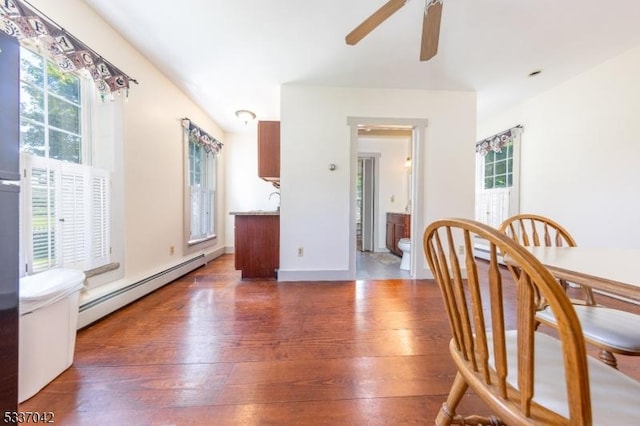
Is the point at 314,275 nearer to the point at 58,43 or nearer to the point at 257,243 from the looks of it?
the point at 257,243

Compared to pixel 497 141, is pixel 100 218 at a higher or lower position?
lower

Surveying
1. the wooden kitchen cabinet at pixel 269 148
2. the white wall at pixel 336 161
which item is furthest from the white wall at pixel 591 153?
the wooden kitchen cabinet at pixel 269 148

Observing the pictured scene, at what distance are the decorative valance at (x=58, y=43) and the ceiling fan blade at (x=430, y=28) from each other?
2.31 meters

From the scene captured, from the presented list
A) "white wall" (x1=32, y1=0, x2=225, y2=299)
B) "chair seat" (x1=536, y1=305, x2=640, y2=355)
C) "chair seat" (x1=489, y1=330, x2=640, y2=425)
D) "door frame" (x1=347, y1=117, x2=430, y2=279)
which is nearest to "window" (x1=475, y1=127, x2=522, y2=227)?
"door frame" (x1=347, y1=117, x2=430, y2=279)

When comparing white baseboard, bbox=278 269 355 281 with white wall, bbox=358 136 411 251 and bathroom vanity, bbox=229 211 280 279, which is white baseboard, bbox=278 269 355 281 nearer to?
bathroom vanity, bbox=229 211 280 279

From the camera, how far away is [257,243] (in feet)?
10.5

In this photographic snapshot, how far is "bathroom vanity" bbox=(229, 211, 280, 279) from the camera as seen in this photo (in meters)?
3.19

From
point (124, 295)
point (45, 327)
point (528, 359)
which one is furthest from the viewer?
point (124, 295)

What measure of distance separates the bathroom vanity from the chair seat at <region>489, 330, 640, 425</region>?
2669mm

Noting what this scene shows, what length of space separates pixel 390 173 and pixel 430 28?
146 inches

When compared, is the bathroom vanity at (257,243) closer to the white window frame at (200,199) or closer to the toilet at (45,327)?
the white window frame at (200,199)

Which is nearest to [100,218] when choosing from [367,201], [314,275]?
[314,275]

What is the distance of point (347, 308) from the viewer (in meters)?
2.29

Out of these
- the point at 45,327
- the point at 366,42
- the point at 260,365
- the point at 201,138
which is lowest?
the point at 260,365
